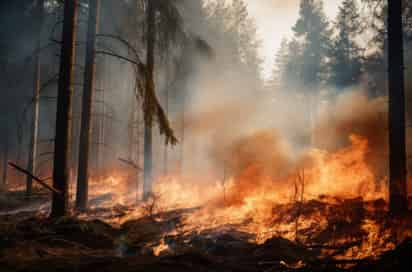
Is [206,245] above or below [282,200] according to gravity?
below

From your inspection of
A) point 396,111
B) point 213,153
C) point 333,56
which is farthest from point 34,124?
point 333,56

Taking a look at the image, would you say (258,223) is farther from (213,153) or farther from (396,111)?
(213,153)

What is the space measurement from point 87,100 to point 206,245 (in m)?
7.48

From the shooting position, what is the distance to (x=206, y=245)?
7.25 meters

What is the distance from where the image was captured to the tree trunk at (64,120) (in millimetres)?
7680

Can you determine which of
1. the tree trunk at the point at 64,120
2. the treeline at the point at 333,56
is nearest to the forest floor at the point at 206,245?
the tree trunk at the point at 64,120

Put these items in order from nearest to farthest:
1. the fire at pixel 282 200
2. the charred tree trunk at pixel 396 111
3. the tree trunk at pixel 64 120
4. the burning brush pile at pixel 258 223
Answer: the burning brush pile at pixel 258 223 < the tree trunk at pixel 64 120 < the fire at pixel 282 200 < the charred tree trunk at pixel 396 111

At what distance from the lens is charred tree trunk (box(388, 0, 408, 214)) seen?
8.51 m

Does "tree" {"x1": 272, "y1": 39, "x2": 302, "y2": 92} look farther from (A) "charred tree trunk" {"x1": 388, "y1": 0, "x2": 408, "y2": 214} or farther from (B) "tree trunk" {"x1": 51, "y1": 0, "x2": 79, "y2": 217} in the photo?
(B) "tree trunk" {"x1": 51, "y1": 0, "x2": 79, "y2": 217}

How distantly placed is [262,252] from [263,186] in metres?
6.38

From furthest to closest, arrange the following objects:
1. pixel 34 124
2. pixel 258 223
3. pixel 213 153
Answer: pixel 213 153
pixel 34 124
pixel 258 223

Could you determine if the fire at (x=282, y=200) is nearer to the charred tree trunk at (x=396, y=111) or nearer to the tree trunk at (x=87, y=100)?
the charred tree trunk at (x=396, y=111)

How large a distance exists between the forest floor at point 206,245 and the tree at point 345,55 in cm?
2334

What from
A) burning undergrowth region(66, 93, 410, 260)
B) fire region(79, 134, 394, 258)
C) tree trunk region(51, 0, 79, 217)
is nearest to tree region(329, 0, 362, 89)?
burning undergrowth region(66, 93, 410, 260)
